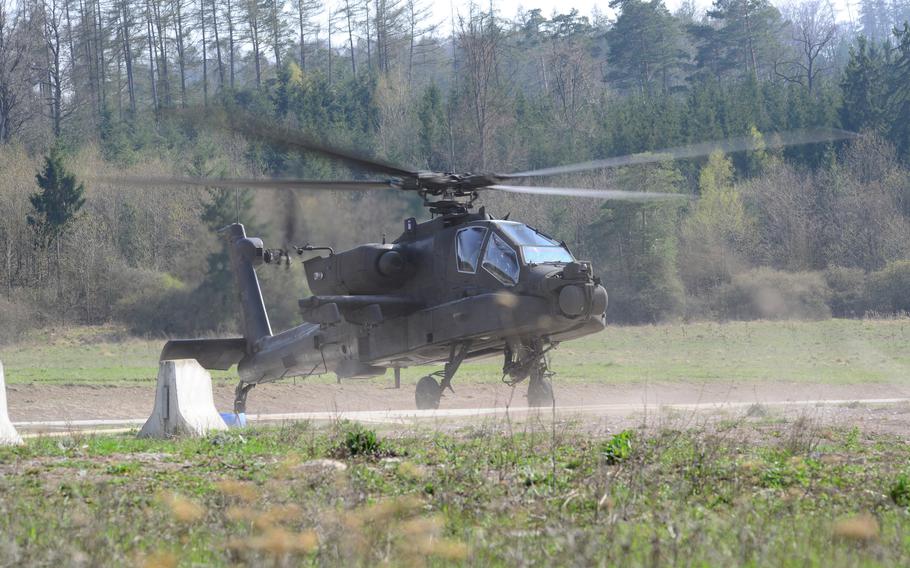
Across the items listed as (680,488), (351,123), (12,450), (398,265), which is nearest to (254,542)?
(680,488)

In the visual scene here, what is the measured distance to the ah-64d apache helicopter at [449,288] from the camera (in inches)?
600

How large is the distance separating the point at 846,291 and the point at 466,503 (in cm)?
4965

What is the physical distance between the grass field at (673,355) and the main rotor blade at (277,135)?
14.4m

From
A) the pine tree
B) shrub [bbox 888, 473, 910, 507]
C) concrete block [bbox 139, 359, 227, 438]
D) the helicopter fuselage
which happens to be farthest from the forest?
shrub [bbox 888, 473, 910, 507]

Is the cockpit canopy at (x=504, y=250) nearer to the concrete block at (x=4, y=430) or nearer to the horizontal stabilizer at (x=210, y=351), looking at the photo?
the horizontal stabilizer at (x=210, y=351)

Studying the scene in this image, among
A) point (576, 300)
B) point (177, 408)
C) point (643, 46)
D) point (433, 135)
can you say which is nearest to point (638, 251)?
point (433, 135)

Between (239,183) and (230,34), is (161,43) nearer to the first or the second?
(230,34)

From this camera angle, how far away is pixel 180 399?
Answer: 1202cm

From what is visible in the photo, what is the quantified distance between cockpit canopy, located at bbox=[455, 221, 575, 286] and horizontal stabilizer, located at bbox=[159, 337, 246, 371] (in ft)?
19.5

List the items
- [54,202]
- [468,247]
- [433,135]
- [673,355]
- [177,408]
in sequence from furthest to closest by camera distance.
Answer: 1. [433,135]
2. [54,202]
3. [673,355]
4. [468,247]
5. [177,408]

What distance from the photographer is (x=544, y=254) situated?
1598 cm

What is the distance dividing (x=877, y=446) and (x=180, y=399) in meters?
7.48

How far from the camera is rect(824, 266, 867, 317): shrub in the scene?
51.3 metres

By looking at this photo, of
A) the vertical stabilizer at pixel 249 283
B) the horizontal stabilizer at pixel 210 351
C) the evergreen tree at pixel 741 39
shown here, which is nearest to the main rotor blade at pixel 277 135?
the vertical stabilizer at pixel 249 283
